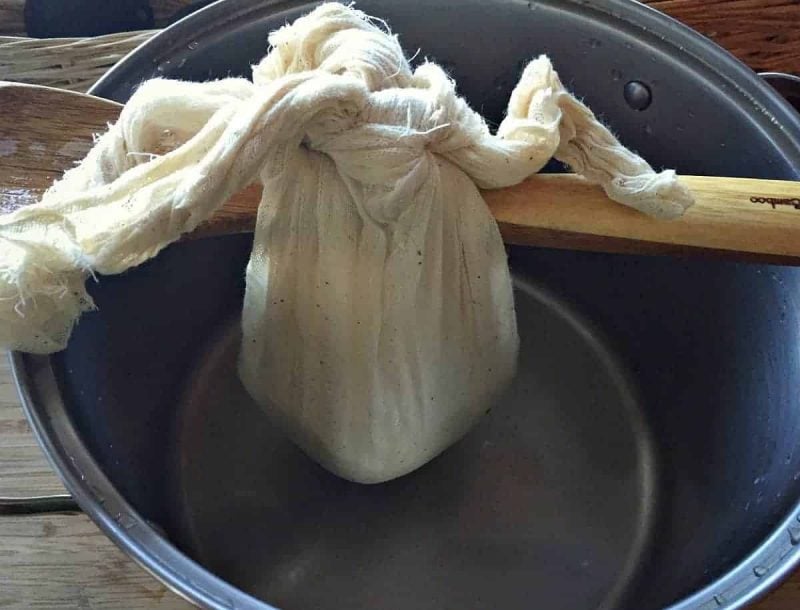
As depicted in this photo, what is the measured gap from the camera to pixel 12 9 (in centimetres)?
82

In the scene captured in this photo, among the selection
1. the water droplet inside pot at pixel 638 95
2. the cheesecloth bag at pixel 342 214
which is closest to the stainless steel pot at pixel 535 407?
the water droplet inside pot at pixel 638 95

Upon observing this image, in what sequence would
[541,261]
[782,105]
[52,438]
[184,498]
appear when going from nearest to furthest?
[52,438]
[782,105]
[184,498]
[541,261]

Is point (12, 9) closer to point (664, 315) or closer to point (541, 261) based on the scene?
point (541, 261)

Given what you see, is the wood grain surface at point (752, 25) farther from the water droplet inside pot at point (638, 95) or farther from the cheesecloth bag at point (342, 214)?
the cheesecloth bag at point (342, 214)

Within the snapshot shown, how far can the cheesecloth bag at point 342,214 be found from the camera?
416mm

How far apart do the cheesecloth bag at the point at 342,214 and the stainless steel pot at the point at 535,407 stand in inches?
4.2

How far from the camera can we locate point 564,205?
0.49m

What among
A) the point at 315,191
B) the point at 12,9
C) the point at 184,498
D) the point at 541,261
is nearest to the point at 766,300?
the point at 541,261

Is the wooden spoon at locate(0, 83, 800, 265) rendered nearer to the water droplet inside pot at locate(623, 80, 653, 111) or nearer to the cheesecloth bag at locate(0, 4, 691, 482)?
the cheesecloth bag at locate(0, 4, 691, 482)

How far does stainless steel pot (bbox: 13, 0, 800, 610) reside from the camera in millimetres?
585

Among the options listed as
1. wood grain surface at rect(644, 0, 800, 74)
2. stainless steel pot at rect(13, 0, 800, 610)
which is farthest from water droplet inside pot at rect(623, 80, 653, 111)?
wood grain surface at rect(644, 0, 800, 74)

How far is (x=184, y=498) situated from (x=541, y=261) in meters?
0.42

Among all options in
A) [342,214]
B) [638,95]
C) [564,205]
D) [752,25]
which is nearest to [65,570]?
[342,214]

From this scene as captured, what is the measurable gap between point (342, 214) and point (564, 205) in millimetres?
144
